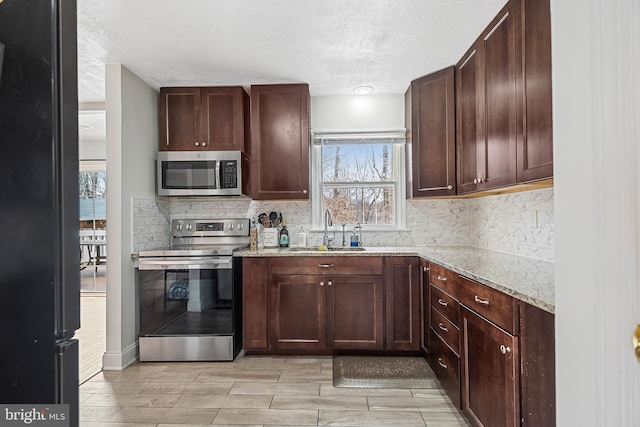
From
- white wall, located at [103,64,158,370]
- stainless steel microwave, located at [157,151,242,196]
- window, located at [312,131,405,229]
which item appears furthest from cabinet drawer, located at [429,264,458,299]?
white wall, located at [103,64,158,370]

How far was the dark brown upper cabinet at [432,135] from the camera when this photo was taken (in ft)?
9.25

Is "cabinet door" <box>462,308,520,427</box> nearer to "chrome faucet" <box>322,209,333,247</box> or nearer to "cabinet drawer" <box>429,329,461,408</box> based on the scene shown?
"cabinet drawer" <box>429,329,461,408</box>

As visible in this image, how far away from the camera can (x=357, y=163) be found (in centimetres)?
357

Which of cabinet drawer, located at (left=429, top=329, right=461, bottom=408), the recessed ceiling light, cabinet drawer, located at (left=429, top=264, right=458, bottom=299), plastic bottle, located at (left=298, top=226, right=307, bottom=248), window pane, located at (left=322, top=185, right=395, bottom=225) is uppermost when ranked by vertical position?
the recessed ceiling light

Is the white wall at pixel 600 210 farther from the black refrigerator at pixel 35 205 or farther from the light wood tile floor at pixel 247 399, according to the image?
the light wood tile floor at pixel 247 399

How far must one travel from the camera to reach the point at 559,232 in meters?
0.72

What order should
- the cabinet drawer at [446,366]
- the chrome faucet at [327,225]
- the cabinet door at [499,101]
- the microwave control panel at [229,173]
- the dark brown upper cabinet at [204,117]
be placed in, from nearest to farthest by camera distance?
the cabinet door at [499,101] < the cabinet drawer at [446,366] < the microwave control panel at [229,173] < the dark brown upper cabinet at [204,117] < the chrome faucet at [327,225]

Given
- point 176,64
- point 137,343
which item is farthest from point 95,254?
point 176,64

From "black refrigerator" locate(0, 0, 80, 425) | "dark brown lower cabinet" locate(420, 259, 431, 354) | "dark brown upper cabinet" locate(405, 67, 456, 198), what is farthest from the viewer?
"dark brown upper cabinet" locate(405, 67, 456, 198)

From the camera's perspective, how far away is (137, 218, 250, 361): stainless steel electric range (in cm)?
282

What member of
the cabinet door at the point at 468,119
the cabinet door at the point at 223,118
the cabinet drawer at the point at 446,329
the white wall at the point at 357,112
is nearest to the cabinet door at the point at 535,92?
the cabinet door at the point at 468,119

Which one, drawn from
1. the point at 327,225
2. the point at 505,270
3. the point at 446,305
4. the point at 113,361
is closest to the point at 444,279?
the point at 446,305

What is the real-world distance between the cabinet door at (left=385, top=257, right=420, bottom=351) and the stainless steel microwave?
4.99ft

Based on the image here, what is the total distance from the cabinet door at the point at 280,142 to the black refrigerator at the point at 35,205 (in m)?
2.63
